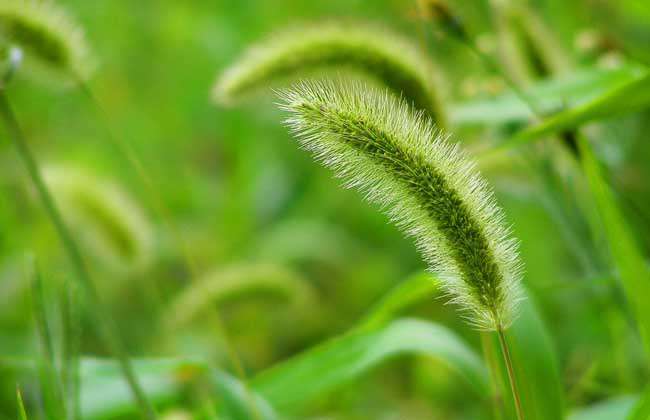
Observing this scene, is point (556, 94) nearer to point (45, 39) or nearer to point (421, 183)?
point (421, 183)

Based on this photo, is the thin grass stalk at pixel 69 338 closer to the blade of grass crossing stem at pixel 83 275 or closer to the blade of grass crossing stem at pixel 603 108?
the blade of grass crossing stem at pixel 83 275

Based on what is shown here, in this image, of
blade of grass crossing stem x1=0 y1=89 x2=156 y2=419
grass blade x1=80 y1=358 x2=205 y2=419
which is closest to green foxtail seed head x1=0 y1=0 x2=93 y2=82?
blade of grass crossing stem x1=0 y1=89 x2=156 y2=419

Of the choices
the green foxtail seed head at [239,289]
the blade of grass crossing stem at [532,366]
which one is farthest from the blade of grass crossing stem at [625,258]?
the green foxtail seed head at [239,289]

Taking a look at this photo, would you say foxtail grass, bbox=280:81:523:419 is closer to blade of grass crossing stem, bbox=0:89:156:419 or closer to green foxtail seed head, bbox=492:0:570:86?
blade of grass crossing stem, bbox=0:89:156:419

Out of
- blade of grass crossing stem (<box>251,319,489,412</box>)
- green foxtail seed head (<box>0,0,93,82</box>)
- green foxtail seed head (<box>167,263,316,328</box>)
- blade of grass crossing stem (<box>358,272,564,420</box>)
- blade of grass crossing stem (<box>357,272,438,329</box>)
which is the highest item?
green foxtail seed head (<box>0,0,93,82</box>)

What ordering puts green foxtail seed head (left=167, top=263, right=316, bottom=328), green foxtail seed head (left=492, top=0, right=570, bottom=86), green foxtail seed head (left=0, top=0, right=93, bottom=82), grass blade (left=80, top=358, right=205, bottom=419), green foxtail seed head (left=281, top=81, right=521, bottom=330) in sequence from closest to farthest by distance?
green foxtail seed head (left=281, top=81, right=521, bottom=330) < green foxtail seed head (left=0, top=0, right=93, bottom=82) < grass blade (left=80, top=358, right=205, bottom=419) < green foxtail seed head (left=492, top=0, right=570, bottom=86) < green foxtail seed head (left=167, top=263, right=316, bottom=328)

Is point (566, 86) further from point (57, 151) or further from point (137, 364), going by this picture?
point (57, 151)

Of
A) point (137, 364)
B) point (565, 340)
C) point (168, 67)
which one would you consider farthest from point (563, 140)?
point (168, 67)

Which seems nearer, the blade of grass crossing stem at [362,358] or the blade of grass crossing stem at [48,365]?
the blade of grass crossing stem at [48,365]
